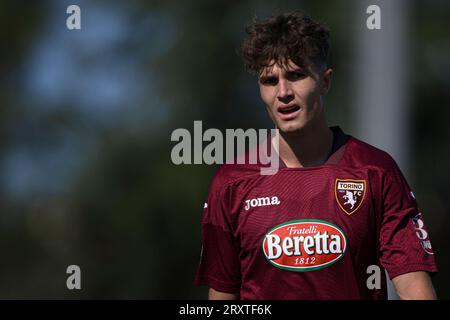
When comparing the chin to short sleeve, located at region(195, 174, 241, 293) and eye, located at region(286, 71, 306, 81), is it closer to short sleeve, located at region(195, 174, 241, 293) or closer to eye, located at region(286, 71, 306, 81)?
eye, located at region(286, 71, 306, 81)

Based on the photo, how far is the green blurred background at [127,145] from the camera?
13898 mm

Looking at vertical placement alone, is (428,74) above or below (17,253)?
above

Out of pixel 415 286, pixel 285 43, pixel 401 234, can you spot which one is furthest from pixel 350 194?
pixel 285 43

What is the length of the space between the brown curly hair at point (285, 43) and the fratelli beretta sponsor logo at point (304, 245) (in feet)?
2.83

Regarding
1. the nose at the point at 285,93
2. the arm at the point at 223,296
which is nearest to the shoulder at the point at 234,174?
the nose at the point at 285,93

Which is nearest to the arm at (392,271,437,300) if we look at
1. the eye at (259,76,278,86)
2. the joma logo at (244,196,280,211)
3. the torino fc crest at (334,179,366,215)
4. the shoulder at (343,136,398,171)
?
the torino fc crest at (334,179,366,215)

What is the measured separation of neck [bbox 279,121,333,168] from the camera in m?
5.11

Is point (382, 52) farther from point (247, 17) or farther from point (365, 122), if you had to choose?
point (247, 17)

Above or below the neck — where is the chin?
above

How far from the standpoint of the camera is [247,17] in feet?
47.0

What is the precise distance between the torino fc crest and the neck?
0.20 meters
